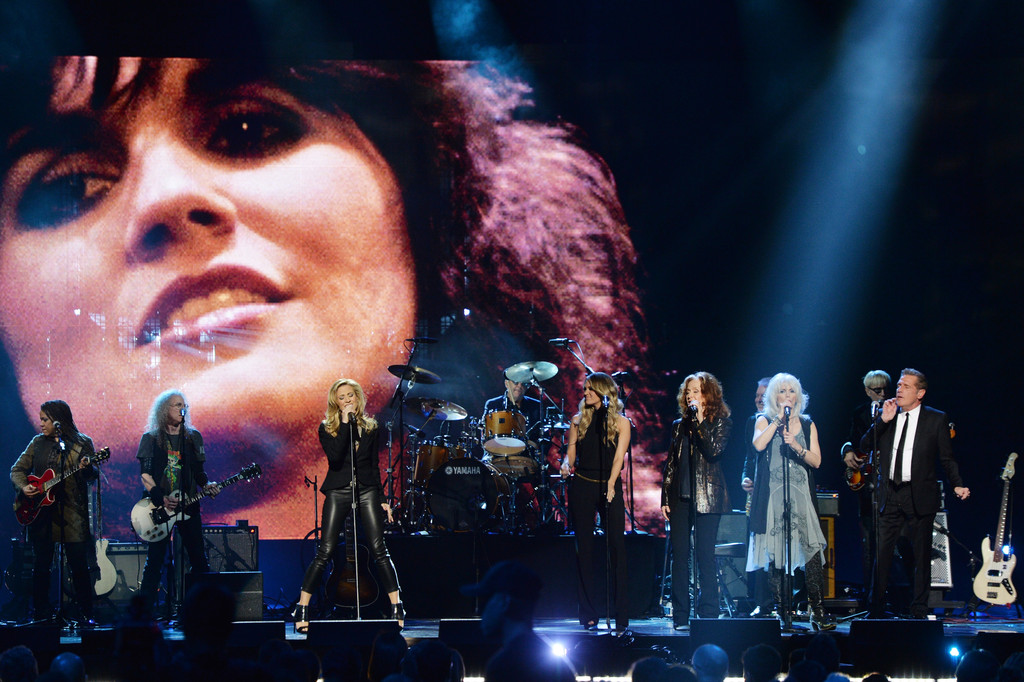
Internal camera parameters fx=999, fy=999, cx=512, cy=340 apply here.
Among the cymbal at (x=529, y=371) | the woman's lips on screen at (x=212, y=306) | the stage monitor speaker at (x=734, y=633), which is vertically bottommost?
the stage monitor speaker at (x=734, y=633)

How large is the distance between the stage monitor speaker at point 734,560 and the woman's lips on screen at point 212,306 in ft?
17.8

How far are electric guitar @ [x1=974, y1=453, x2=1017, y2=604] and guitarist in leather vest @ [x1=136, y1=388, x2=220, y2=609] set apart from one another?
7.13 m

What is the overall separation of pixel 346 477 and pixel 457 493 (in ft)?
6.36

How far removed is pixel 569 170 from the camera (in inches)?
456

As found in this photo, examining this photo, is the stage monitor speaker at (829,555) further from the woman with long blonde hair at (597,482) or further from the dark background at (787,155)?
the woman with long blonde hair at (597,482)

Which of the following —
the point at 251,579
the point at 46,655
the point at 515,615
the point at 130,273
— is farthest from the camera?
the point at 130,273

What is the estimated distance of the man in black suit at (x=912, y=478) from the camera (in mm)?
8031

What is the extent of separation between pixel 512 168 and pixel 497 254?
1.02 metres

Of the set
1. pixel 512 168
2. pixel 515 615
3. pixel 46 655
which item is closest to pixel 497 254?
pixel 512 168

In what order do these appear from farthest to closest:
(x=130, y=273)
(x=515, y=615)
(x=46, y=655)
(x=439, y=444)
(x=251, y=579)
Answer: (x=130, y=273)
(x=439, y=444)
(x=251, y=579)
(x=46, y=655)
(x=515, y=615)

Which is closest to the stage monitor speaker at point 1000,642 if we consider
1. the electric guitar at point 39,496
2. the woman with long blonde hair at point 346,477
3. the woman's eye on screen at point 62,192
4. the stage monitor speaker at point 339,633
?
the stage monitor speaker at point 339,633

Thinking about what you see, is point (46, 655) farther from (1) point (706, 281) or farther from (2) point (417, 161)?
(1) point (706, 281)

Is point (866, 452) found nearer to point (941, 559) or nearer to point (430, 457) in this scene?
point (941, 559)

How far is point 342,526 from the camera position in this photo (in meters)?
8.20
